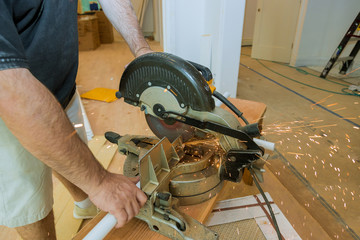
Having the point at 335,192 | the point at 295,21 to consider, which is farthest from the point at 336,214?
the point at 295,21

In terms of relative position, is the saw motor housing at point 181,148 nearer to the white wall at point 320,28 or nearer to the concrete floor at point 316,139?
the concrete floor at point 316,139

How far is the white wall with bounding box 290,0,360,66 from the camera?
443 cm

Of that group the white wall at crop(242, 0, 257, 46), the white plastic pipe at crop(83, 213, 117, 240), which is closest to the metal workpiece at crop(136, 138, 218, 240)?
the white plastic pipe at crop(83, 213, 117, 240)

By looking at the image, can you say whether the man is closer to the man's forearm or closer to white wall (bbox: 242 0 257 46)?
the man's forearm

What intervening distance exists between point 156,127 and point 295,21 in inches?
185

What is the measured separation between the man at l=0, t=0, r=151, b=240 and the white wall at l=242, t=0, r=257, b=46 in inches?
235

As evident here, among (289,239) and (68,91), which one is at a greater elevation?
(68,91)

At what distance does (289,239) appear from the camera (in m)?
0.96

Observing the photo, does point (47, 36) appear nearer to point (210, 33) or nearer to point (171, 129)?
point (171, 129)

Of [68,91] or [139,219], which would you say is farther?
[68,91]

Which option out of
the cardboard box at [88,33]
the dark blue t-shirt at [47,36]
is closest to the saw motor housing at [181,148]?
the dark blue t-shirt at [47,36]

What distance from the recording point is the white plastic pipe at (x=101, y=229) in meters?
0.58

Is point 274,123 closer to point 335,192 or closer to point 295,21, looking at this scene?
point 335,192

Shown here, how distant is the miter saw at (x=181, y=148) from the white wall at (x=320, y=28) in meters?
4.49
